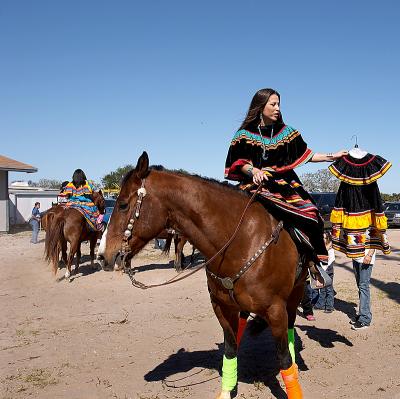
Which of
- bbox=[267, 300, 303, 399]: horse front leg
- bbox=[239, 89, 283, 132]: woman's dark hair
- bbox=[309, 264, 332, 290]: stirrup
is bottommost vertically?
bbox=[267, 300, 303, 399]: horse front leg

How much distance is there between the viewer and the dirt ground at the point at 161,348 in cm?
416

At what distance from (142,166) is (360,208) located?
12.0 ft

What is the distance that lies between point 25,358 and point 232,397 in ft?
8.71

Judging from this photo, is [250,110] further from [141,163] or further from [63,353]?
[63,353]

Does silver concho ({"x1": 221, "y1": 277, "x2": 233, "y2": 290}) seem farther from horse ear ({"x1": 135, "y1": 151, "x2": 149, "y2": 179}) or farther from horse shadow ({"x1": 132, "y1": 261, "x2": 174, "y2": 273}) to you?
horse shadow ({"x1": 132, "y1": 261, "x2": 174, "y2": 273})

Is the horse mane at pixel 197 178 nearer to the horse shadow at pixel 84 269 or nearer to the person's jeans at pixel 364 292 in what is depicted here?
the person's jeans at pixel 364 292

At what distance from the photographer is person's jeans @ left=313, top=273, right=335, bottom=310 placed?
6832mm

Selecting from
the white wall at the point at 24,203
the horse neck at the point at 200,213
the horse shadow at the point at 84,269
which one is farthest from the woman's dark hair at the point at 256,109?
the white wall at the point at 24,203

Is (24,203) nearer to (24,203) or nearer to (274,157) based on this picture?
(24,203)

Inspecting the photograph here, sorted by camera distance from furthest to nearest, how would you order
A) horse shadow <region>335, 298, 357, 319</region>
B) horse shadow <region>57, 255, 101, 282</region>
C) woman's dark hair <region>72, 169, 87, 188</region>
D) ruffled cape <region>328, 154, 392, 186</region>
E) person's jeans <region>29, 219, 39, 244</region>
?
person's jeans <region>29, 219, 39, 244</region>, woman's dark hair <region>72, 169, 87, 188</region>, horse shadow <region>57, 255, 101, 282</region>, horse shadow <region>335, 298, 357, 319</region>, ruffled cape <region>328, 154, 392, 186</region>

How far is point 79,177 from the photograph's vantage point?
34.7 feet

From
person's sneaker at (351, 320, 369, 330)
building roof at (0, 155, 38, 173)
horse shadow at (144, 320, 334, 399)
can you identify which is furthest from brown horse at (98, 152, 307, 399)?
building roof at (0, 155, 38, 173)

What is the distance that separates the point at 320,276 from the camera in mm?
4082

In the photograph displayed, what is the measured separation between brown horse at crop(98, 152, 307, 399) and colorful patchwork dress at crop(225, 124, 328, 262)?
0.19 metres
